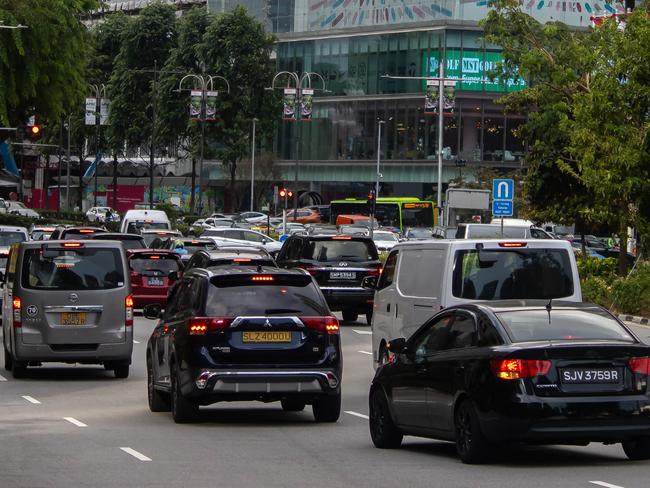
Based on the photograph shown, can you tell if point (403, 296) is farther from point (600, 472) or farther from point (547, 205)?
point (547, 205)

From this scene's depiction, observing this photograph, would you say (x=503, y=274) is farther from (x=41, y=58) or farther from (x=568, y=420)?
(x=41, y=58)

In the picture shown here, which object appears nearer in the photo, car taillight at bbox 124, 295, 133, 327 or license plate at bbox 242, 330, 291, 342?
license plate at bbox 242, 330, 291, 342

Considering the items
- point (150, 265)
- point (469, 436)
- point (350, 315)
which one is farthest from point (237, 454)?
point (150, 265)

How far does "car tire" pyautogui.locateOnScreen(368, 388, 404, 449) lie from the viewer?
14102mm

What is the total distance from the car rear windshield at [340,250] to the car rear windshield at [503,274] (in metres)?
14.1

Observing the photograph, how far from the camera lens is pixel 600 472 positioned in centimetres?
1207

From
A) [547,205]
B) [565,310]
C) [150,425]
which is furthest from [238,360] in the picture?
[547,205]

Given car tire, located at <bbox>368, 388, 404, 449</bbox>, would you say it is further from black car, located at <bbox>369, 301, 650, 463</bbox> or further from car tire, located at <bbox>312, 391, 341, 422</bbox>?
car tire, located at <bbox>312, 391, 341, 422</bbox>

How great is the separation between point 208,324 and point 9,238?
20925mm

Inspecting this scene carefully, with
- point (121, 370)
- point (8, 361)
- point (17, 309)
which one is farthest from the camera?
point (8, 361)

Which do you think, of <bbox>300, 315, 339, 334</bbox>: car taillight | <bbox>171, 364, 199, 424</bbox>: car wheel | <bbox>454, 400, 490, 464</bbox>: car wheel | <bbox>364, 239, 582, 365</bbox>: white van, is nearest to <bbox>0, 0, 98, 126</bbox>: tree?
<bbox>364, 239, 582, 365</bbox>: white van

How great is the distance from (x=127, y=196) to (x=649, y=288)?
309 ft

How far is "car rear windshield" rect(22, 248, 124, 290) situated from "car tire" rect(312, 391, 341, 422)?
19.9ft

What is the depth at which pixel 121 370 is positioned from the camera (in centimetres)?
2231
